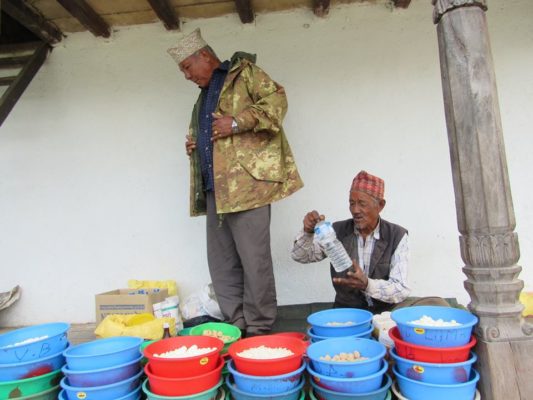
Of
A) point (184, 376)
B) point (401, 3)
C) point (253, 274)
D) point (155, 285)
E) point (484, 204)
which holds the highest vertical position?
point (401, 3)

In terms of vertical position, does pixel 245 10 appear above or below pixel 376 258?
above

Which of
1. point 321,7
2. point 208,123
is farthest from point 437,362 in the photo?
point 321,7

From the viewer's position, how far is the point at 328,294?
3.19 m

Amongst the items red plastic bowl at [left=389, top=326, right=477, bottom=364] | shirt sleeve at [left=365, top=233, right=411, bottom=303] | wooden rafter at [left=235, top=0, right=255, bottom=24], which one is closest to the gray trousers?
shirt sleeve at [left=365, top=233, right=411, bottom=303]

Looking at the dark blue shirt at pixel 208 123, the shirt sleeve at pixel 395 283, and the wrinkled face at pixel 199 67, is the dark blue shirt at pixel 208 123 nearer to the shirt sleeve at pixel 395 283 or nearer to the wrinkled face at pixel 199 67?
the wrinkled face at pixel 199 67

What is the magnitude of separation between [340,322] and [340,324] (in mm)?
95

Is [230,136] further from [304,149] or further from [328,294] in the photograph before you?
[328,294]

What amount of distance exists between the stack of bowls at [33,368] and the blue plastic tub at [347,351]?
46.1 inches

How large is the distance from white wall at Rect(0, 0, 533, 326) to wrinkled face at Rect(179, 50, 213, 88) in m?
0.79

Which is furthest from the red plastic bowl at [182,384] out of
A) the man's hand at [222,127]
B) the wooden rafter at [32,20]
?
the wooden rafter at [32,20]

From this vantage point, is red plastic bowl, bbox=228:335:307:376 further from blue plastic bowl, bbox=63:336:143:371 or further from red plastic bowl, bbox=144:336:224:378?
blue plastic bowl, bbox=63:336:143:371

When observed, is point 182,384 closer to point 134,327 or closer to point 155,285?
point 134,327

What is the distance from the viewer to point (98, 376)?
5.26 ft

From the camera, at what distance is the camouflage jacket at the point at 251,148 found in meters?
2.38
